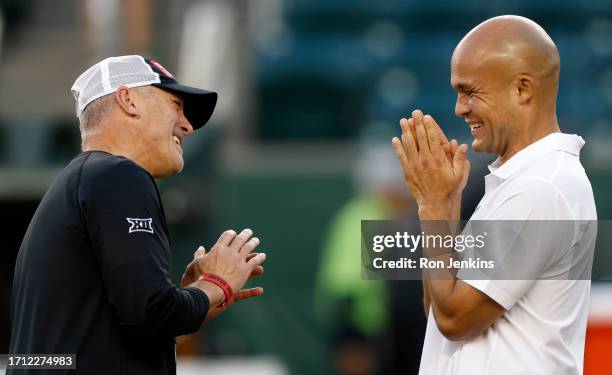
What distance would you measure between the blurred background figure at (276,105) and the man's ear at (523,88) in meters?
4.39

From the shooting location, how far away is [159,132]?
3.39 meters

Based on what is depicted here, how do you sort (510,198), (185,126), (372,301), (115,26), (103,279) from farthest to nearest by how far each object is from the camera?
(115,26) → (372,301) → (185,126) → (510,198) → (103,279)

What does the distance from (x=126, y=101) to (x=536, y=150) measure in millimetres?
1267

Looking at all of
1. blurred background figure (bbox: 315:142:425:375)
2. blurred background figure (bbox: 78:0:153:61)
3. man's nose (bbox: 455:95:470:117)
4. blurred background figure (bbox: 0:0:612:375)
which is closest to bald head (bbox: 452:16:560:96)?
man's nose (bbox: 455:95:470:117)

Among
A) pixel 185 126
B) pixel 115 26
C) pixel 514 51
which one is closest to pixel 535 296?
pixel 514 51

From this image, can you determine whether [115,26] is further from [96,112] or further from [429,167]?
[429,167]

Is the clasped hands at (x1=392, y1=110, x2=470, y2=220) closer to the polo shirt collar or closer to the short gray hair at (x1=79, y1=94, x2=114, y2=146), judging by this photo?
the polo shirt collar

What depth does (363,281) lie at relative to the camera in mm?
7926

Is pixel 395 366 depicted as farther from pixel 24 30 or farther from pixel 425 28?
pixel 24 30

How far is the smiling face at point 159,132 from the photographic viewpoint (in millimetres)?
3377

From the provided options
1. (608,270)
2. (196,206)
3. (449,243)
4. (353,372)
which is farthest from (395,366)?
(449,243)

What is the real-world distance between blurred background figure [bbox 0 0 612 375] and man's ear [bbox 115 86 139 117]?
177 inches

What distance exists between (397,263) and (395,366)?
344 cm

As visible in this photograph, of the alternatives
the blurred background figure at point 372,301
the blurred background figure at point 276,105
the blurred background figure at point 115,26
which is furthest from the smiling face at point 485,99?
the blurred background figure at point 115,26
